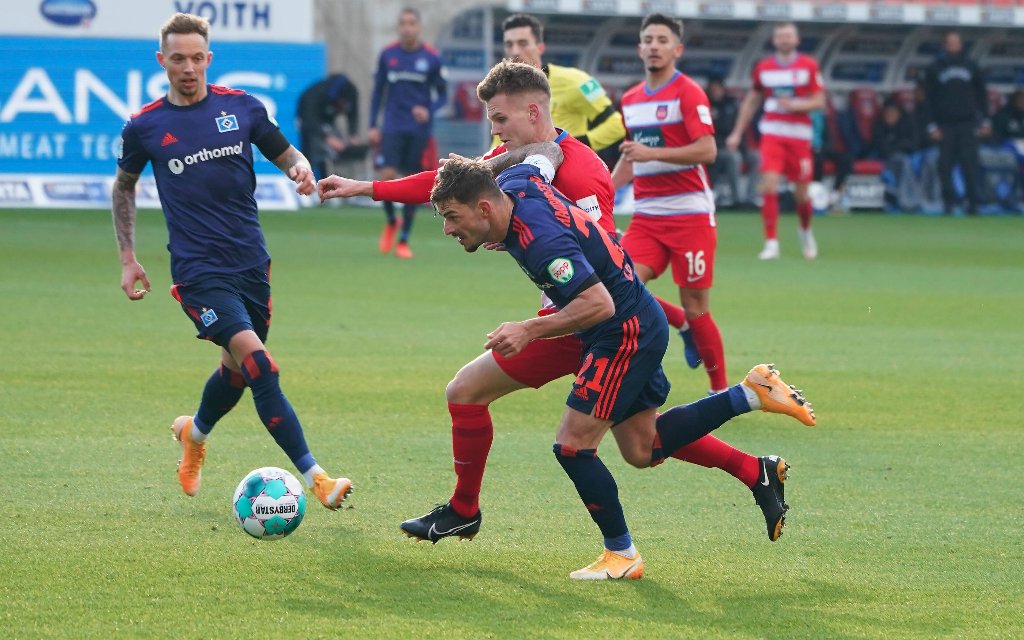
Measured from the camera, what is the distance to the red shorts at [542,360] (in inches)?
235

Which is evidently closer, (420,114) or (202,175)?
(202,175)

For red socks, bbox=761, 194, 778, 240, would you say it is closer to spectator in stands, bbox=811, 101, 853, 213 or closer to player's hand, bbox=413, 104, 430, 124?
player's hand, bbox=413, 104, 430, 124

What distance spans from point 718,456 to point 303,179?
2.12 meters

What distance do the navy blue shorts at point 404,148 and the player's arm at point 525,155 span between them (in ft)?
38.1

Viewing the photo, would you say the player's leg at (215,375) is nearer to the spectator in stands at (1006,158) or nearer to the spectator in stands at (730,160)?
the spectator in stands at (730,160)

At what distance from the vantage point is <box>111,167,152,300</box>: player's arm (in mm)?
6938

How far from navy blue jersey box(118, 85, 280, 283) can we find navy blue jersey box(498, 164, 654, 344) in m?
1.54

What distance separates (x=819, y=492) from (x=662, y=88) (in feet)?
11.2

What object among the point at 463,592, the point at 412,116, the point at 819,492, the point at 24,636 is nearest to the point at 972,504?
the point at 819,492

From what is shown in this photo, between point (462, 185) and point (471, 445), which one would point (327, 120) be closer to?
point (471, 445)

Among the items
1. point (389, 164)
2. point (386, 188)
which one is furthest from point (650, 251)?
point (389, 164)

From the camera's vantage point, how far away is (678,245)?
30.6ft

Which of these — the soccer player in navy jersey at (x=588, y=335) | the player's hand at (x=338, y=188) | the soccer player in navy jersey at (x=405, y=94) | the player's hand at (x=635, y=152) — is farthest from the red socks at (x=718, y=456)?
the soccer player in navy jersey at (x=405, y=94)

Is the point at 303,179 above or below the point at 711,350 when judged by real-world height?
above
